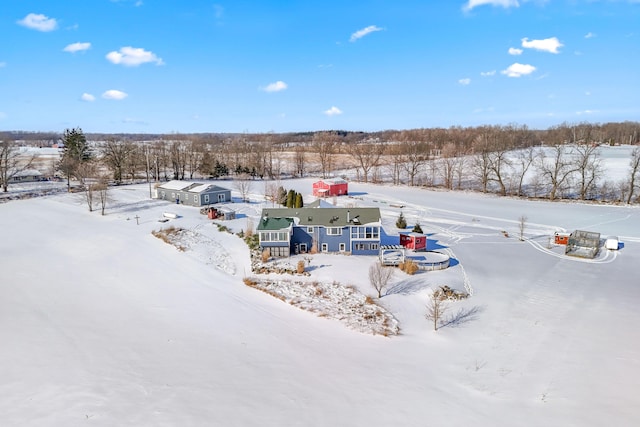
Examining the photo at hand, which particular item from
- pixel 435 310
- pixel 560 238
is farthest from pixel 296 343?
pixel 560 238

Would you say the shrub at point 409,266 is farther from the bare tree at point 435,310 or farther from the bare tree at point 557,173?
the bare tree at point 557,173

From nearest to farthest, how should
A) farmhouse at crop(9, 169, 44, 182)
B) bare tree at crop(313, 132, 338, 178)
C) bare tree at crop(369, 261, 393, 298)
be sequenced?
bare tree at crop(369, 261, 393, 298)
farmhouse at crop(9, 169, 44, 182)
bare tree at crop(313, 132, 338, 178)

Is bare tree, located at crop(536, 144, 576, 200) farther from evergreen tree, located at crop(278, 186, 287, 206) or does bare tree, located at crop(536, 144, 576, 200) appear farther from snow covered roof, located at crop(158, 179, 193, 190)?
snow covered roof, located at crop(158, 179, 193, 190)

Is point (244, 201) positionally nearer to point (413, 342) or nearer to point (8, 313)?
point (8, 313)

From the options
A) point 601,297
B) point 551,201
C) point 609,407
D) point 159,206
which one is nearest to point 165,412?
point 609,407

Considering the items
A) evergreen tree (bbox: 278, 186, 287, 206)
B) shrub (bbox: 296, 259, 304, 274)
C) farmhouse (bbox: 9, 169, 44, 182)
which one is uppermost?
farmhouse (bbox: 9, 169, 44, 182)

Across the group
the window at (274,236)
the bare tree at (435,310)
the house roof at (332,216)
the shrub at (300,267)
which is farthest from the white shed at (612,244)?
the window at (274,236)

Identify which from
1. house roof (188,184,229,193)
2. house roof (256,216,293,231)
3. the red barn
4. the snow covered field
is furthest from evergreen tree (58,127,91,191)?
house roof (256,216,293,231)

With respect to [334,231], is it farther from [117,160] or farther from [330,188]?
[117,160]

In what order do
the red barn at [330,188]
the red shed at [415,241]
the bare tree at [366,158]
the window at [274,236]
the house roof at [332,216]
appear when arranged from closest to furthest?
the window at [274,236]
the house roof at [332,216]
the red shed at [415,241]
the red barn at [330,188]
the bare tree at [366,158]
